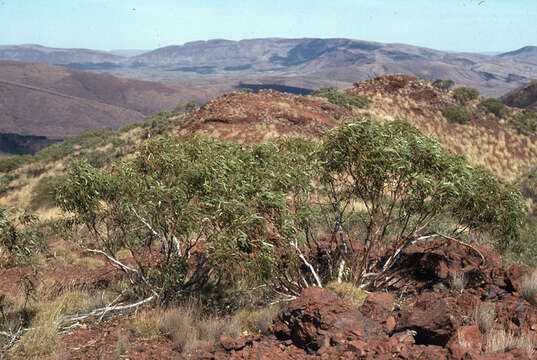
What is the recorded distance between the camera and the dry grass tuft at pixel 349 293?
245 inches

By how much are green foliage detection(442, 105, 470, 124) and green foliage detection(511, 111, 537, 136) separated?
5.56 metres

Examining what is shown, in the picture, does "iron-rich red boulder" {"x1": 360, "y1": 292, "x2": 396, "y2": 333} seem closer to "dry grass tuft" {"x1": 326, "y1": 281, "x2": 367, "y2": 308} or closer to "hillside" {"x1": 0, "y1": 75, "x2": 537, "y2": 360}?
"hillside" {"x1": 0, "y1": 75, "x2": 537, "y2": 360}

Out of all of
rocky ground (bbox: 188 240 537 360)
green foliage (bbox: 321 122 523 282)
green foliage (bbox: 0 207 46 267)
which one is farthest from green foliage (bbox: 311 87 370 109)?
green foliage (bbox: 0 207 46 267)

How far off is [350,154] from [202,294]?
13.8 feet

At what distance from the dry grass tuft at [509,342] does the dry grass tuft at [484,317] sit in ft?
1.60

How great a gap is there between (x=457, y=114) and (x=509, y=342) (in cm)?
3457

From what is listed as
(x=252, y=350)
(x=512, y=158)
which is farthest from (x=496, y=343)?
(x=512, y=158)

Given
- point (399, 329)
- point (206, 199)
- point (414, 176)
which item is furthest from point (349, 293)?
point (206, 199)

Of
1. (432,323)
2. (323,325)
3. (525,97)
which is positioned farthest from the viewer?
(525,97)

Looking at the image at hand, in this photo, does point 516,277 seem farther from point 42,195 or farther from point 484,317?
point 42,195

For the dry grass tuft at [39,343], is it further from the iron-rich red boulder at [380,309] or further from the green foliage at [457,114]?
the green foliage at [457,114]

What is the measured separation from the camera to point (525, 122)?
3709 centimetres

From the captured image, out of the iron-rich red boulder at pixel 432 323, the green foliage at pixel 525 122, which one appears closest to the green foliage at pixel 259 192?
the iron-rich red boulder at pixel 432 323

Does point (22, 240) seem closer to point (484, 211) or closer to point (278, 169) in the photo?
point (278, 169)
